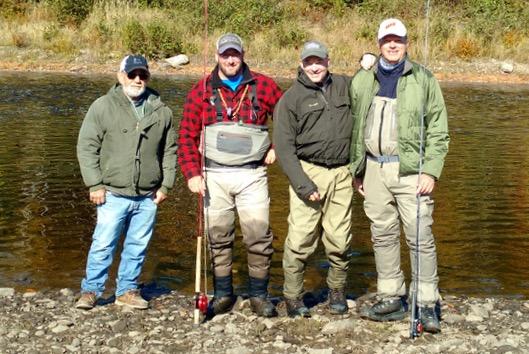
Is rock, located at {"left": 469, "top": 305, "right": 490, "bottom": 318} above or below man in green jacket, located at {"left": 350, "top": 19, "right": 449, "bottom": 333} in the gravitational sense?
below

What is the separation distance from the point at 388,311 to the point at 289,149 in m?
1.38

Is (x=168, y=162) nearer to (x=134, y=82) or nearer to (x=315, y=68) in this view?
(x=134, y=82)

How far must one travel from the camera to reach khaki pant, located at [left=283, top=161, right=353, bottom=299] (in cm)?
564

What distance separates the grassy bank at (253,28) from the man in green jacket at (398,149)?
881 inches

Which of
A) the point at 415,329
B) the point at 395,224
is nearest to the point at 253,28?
the point at 395,224

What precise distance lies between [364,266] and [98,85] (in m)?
17.1

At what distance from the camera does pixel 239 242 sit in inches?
344

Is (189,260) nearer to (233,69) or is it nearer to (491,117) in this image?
(233,69)

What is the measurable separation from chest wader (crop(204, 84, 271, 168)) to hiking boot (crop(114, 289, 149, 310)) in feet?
4.03

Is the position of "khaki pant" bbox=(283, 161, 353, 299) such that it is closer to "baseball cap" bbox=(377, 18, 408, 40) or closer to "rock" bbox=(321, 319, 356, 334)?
"rock" bbox=(321, 319, 356, 334)

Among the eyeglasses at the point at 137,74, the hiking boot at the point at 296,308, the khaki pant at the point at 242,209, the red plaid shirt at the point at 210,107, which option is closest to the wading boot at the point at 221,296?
the khaki pant at the point at 242,209

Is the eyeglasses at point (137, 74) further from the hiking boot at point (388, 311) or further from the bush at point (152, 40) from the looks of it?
the bush at point (152, 40)

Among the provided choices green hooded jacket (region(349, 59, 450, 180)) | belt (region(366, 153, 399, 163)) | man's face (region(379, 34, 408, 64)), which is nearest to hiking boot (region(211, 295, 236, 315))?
belt (region(366, 153, 399, 163))

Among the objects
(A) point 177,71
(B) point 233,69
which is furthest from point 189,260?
(A) point 177,71
